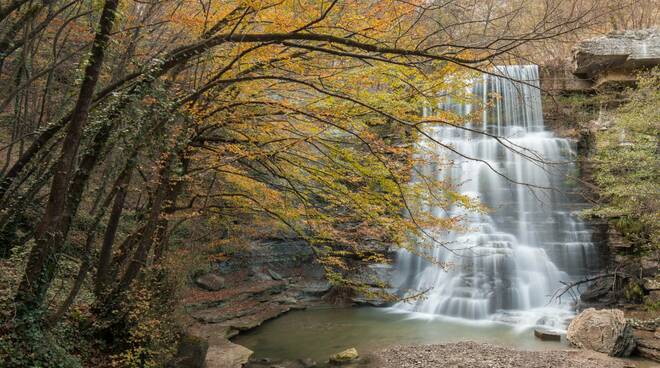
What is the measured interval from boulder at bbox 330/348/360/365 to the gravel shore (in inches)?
15.3

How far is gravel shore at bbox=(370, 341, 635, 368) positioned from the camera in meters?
8.24

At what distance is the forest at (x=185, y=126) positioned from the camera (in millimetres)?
4230

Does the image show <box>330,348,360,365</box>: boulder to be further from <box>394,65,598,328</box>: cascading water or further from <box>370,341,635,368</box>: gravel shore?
<box>394,65,598,328</box>: cascading water

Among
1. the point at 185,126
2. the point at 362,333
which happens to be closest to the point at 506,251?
the point at 362,333

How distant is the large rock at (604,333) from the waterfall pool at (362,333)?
0.48m

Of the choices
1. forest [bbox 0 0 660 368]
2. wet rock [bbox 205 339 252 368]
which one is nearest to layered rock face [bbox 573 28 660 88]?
forest [bbox 0 0 660 368]

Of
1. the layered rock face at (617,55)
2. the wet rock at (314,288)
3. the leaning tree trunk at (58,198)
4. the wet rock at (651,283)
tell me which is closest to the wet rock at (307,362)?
the leaning tree trunk at (58,198)

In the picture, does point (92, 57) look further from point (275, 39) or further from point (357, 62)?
point (357, 62)

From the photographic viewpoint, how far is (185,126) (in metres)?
6.11

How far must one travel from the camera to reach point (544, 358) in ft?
28.0

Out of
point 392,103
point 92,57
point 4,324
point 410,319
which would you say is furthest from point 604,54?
point 4,324

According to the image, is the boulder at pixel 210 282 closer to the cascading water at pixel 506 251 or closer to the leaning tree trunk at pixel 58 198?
the cascading water at pixel 506 251

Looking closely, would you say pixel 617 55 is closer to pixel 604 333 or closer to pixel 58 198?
pixel 604 333

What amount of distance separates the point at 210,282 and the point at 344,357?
6.87 meters
